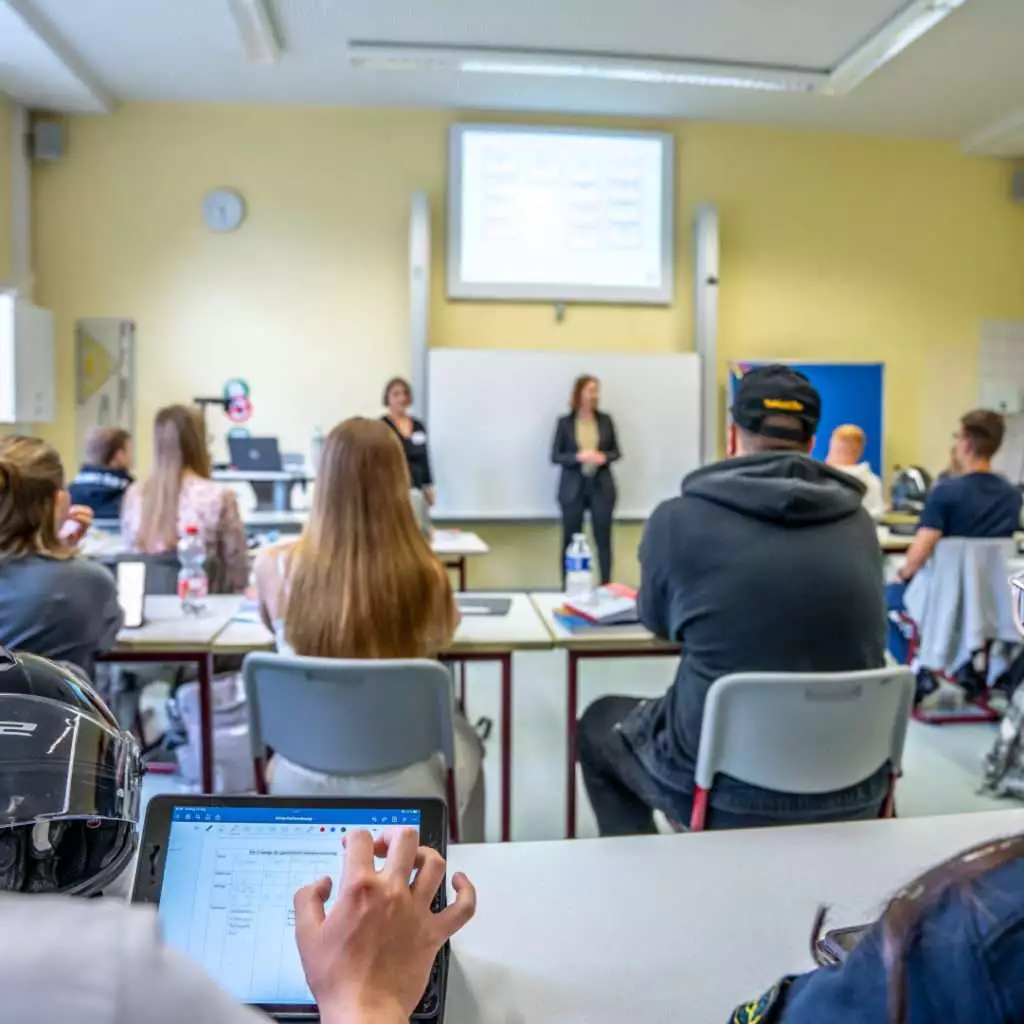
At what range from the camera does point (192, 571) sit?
281cm

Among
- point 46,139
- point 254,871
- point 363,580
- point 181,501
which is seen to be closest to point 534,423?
point 181,501

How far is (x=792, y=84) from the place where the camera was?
535cm

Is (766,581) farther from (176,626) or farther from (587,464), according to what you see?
(587,464)

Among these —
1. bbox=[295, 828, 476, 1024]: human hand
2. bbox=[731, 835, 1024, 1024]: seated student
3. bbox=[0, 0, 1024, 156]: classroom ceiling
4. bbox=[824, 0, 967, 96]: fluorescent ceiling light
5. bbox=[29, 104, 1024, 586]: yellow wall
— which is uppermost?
bbox=[0, 0, 1024, 156]: classroom ceiling

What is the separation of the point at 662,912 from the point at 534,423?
208 inches

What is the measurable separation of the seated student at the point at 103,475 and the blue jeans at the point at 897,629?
3.39 meters

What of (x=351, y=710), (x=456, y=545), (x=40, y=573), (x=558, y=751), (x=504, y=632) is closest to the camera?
(x=351, y=710)

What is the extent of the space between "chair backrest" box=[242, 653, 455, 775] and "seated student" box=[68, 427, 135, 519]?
233cm

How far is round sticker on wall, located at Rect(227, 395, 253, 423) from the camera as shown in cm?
583

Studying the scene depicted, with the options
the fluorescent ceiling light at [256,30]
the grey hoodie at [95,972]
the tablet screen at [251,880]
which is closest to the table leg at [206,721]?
the tablet screen at [251,880]

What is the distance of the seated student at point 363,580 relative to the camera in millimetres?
1796

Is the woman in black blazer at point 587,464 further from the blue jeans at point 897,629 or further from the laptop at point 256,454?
the blue jeans at point 897,629

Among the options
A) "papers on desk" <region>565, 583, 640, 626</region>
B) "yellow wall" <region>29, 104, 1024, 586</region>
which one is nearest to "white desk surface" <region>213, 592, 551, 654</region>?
"papers on desk" <region>565, 583, 640, 626</region>

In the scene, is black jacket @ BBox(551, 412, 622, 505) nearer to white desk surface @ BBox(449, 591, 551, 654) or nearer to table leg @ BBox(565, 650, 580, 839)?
white desk surface @ BBox(449, 591, 551, 654)
